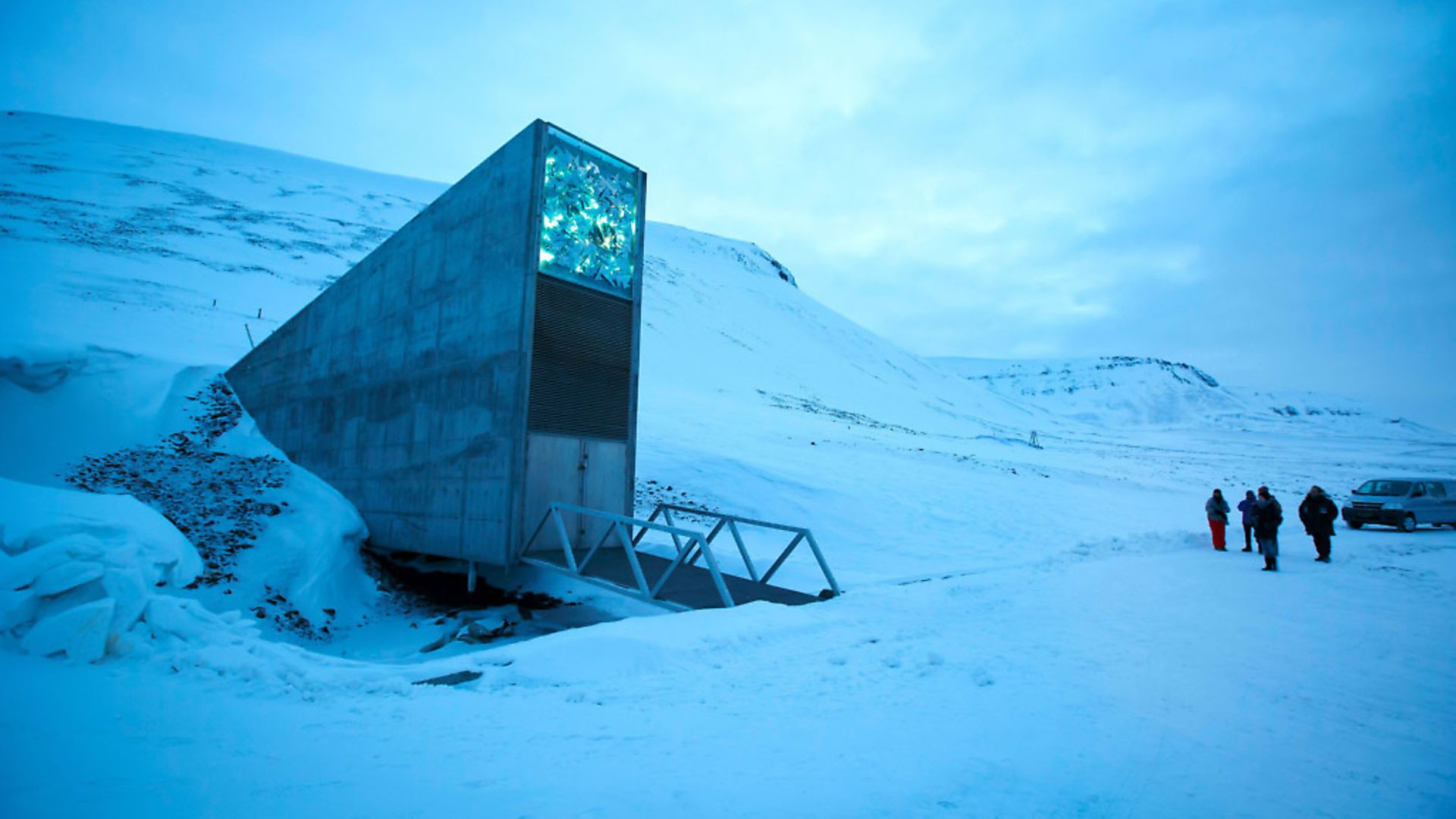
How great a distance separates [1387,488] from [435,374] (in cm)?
2295

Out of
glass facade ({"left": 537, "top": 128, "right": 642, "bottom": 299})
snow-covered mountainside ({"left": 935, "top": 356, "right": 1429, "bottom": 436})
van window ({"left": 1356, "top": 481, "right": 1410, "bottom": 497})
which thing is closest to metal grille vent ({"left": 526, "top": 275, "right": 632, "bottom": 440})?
glass facade ({"left": 537, "top": 128, "right": 642, "bottom": 299})

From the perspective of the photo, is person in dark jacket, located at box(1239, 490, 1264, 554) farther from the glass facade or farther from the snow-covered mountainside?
the snow-covered mountainside

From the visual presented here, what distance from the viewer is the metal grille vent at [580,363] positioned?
9.91 m

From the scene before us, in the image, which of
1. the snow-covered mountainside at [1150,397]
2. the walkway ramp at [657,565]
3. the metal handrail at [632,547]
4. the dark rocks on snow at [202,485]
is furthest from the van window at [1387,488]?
the snow-covered mountainside at [1150,397]

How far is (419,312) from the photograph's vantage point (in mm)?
11906

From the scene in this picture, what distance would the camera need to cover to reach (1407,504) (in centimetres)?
1712

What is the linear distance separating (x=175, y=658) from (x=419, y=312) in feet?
27.1

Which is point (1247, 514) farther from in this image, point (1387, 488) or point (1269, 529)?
point (1387, 488)

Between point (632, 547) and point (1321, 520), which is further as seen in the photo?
point (1321, 520)

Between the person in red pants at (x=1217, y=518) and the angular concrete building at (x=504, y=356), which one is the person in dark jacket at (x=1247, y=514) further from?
the angular concrete building at (x=504, y=356)

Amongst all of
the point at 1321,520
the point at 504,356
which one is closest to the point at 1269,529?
the point at 1321,520

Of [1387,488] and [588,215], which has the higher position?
[588,215]

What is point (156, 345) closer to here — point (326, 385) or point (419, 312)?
point (326, 385)

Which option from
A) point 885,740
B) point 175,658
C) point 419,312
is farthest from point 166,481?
point 885,740
